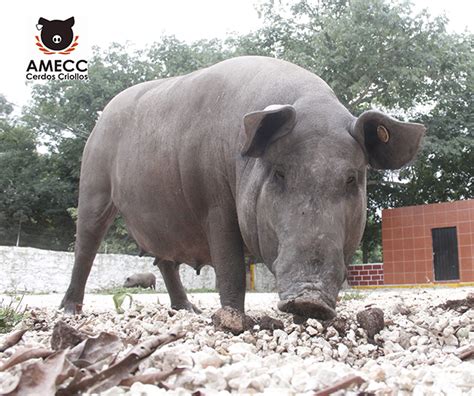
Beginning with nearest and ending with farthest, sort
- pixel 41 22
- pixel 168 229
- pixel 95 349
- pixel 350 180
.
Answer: pixel 95 349 < pixel 350 180 < pixel 168 229 < pixel 41 22

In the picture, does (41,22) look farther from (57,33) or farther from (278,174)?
(278,174)

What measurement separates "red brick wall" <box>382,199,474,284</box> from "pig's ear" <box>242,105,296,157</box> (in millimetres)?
13010

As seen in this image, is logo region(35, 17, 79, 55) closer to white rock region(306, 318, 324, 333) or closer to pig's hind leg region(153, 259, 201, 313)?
pig's hind leg region(153, 259, 201, 313)

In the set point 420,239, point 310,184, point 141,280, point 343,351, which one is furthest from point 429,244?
point 343,351

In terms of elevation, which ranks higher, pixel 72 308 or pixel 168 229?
pixel 168 229

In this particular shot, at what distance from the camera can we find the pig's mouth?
2441 mm

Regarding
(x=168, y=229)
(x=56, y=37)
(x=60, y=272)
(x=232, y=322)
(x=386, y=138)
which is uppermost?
(x=56, y=37)

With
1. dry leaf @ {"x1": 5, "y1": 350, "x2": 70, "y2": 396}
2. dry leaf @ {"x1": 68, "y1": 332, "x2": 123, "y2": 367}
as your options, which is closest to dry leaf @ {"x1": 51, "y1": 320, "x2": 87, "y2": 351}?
dry leaf @ {"x1": 68, "y1": 332, "x2": 123, "y2": 367}

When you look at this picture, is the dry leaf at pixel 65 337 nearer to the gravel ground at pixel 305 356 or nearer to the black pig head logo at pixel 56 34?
the gravel ground at pixel 305 356

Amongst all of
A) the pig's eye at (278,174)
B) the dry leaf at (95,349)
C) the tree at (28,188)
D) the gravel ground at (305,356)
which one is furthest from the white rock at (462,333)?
the tree at (28,188)

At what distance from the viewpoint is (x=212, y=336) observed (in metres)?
2.75

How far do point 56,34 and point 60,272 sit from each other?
6.31 meters

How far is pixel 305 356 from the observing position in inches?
97.0

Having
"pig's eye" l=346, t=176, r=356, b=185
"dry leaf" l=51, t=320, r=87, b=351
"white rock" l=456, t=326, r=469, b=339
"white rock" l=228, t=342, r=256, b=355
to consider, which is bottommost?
"white rock" l=456, t=326, r=469, b=339
